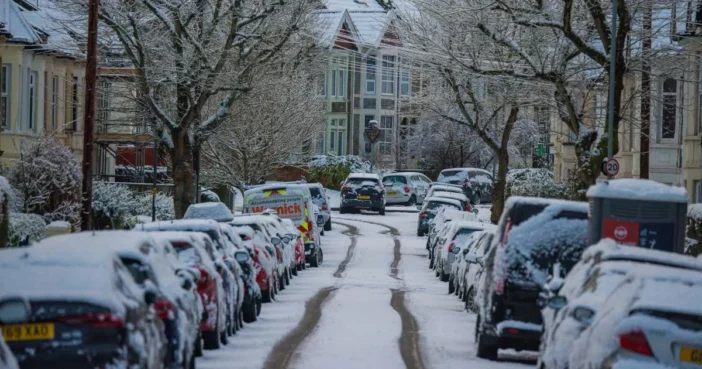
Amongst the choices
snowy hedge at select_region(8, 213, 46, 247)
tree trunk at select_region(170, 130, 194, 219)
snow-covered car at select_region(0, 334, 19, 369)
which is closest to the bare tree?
tree trunk at select_region(170, 130, 194, 219)

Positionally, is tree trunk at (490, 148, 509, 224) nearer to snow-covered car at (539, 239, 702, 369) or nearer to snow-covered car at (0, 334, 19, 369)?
snow-covered car at (539, 239, 702, 369)

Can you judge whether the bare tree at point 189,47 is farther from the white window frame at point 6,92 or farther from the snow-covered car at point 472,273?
the snow-covered car at point 472,273

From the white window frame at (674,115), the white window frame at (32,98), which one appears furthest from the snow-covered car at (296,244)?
the white window frame at (674,115)

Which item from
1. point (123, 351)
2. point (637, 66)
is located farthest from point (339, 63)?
point (123, 351)

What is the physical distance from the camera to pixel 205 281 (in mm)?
15781

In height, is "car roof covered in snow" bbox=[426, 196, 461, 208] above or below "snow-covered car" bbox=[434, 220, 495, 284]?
above

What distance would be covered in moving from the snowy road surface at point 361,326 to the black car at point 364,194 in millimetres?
20059

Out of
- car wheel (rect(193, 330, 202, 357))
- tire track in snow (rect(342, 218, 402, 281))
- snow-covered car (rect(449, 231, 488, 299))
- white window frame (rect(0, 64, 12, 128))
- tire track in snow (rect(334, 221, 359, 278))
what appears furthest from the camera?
white window frame (rect(0, 64, 12, 128))

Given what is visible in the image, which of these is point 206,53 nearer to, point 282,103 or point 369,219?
point 282,103

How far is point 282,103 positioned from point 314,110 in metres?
5.48

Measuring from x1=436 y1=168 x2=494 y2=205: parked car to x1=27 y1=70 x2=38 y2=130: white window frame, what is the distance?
25.3 m

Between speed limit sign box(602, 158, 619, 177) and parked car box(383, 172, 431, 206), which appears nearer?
speed limit sign box(602, 158, 619, 177)

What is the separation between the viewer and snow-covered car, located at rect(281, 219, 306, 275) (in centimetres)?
2928

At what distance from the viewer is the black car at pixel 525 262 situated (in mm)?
15109
